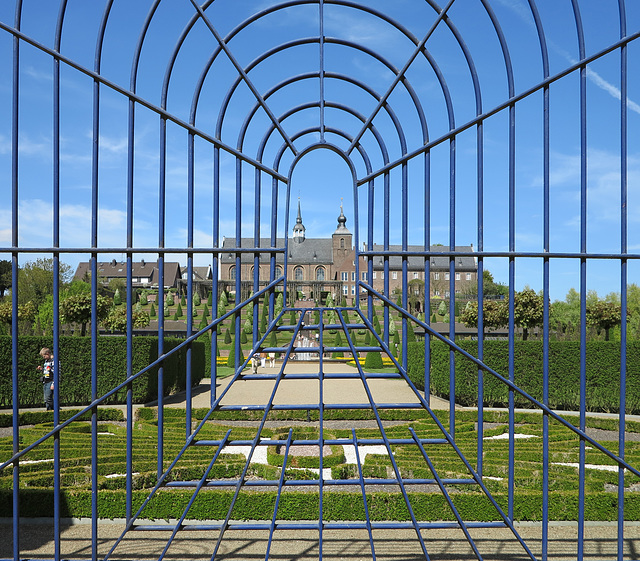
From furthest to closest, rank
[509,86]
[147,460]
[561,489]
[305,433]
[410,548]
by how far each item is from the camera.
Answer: [305,433] < [147,460] < [561,489] < [410,548] < [509,86]

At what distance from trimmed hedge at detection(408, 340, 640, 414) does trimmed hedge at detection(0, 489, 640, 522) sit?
21.6ft

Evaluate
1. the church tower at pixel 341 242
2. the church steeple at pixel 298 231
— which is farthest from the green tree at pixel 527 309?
the church steeple at pixel 298 231

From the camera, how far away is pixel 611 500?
562cm

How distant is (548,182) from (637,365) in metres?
11.7

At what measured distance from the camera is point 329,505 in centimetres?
562

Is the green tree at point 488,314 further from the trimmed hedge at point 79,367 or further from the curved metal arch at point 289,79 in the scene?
the curved metal arch at point 289,79

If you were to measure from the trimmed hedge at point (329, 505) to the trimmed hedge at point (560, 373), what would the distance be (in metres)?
6.58

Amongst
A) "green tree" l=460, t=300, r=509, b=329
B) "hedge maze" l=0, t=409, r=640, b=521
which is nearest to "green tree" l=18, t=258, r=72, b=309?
"hedge maze" l=0, t=409, r=640, b=521

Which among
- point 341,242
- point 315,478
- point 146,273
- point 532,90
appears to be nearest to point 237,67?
point 532,90

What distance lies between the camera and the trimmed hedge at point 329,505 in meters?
5.58

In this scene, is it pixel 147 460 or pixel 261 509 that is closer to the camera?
pixel 261 509

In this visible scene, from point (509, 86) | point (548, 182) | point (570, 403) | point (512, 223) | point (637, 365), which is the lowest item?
point (570, 403)

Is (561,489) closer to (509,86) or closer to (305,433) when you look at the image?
(305,433)

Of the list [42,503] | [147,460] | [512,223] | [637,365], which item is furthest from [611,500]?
[637,365]
